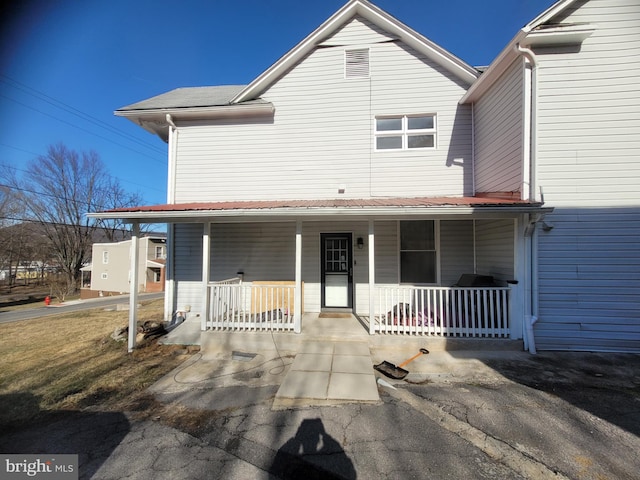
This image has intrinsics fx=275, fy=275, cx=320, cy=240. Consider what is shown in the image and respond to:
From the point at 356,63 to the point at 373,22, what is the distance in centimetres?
107

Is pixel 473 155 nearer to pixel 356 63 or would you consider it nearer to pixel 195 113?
pixel 356 63

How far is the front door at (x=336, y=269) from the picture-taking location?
6.89 meters

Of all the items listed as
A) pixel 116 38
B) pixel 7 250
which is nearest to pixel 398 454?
pixel 116 38

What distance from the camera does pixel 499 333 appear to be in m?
4.84

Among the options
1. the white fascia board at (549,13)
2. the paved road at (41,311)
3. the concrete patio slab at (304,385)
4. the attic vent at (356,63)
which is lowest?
the paved road at (41,311)

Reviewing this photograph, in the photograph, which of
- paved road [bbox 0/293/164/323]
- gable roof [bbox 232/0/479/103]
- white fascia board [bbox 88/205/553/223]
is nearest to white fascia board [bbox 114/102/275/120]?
gable roof [bbox 232/0/479/103]

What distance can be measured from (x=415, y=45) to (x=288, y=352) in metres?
7.44

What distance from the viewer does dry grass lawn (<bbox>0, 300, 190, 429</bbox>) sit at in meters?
3.55

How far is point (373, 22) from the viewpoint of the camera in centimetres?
680

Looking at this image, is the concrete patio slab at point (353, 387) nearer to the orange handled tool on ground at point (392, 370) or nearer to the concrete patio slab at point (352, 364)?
the concrete patio slab at point (352, 364)

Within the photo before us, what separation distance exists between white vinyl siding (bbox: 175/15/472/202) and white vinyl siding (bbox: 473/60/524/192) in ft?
1.15

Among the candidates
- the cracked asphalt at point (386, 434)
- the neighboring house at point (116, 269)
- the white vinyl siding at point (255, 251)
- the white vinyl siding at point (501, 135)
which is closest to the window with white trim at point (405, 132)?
the white vinyl siding at point (501, 135)

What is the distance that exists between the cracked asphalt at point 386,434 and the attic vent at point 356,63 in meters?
6.78

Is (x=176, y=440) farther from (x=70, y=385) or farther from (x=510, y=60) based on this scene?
(x=510, y=60)
